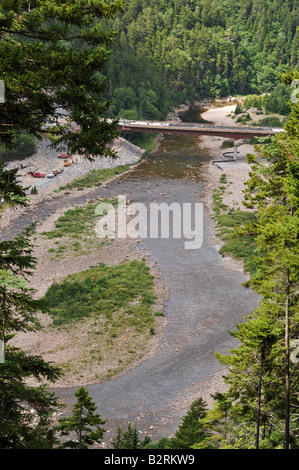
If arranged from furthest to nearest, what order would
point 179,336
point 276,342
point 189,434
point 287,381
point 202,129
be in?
point 202,129, point 179,336, point 189,434, point 276,342, point 287,381

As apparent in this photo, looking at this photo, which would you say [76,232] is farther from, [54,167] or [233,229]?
[54,167]

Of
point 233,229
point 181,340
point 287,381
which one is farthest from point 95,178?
point 287,381

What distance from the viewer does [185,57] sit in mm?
170000

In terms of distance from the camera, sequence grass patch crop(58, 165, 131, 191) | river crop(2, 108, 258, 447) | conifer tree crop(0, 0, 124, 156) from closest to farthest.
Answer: conifer tree crop(0, 0, 124, 156), river crop(2, 108, 258, 447), grass patch crop(58, 165, 131, 191)

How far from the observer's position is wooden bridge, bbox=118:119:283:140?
334ft

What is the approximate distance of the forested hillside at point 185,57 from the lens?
134 metres

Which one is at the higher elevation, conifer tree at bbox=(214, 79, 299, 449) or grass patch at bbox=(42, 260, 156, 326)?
conifer tree at bbox=(214, 79, 299, 449)

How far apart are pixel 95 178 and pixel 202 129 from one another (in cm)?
2610

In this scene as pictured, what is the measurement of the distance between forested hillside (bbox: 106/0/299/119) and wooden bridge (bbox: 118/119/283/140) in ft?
71.4

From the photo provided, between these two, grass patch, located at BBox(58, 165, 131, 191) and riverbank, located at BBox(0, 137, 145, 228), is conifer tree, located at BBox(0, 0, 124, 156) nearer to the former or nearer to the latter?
riverbank, located at BBox(0, 137, 145, 228)

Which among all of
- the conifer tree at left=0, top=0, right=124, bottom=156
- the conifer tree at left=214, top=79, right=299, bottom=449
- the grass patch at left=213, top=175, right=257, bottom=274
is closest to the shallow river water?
the grass patch at left=213, top=175, right=257, bottom=274

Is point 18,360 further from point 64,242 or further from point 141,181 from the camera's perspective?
point 141,181

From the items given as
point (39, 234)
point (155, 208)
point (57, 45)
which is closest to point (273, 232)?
point (57, 45)
